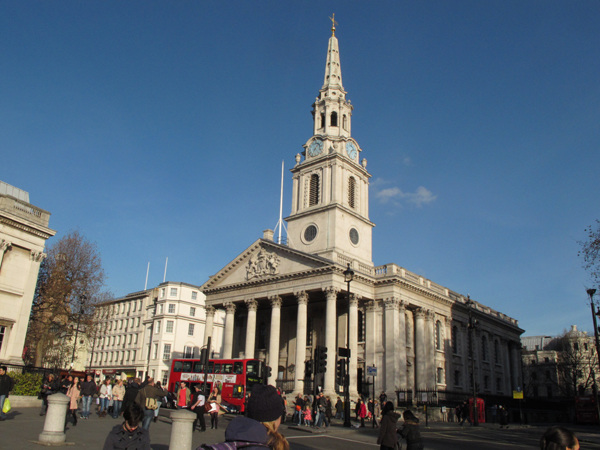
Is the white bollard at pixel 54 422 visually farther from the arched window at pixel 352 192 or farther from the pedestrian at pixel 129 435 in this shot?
the arched window at pixel 352 192

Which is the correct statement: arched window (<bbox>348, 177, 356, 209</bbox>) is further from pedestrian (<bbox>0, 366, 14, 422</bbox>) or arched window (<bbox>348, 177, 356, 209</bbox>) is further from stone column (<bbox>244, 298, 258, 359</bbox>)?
pedestrian (<bbox>0, 366, 14, 422</bbox>)

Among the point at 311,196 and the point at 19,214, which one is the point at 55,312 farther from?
the point at 311,196

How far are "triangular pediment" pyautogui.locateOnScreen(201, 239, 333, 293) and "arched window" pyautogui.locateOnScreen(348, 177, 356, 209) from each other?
10807 mm

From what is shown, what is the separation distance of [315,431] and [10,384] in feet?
42.6

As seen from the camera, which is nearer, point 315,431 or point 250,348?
point 315,431

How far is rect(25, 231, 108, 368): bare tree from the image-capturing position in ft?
134

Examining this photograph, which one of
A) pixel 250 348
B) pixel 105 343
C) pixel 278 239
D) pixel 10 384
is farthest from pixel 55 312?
pixel 105 343

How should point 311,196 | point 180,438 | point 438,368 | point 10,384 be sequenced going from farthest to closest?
point 311,196 < point 438,368 < point 10,384 < point 180,438

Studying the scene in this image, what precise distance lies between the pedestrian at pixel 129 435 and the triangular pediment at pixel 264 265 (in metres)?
35.8

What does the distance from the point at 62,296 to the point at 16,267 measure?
25.6ft

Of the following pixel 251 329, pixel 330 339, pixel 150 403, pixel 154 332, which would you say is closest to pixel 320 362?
pixel 150 403

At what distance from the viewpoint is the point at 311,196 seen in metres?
54.2

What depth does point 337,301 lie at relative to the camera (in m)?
47.0

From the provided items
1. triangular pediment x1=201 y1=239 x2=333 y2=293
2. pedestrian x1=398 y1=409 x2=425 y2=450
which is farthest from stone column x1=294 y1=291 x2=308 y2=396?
pedestrian x1=398 y1=409 x2=425 y2=450
